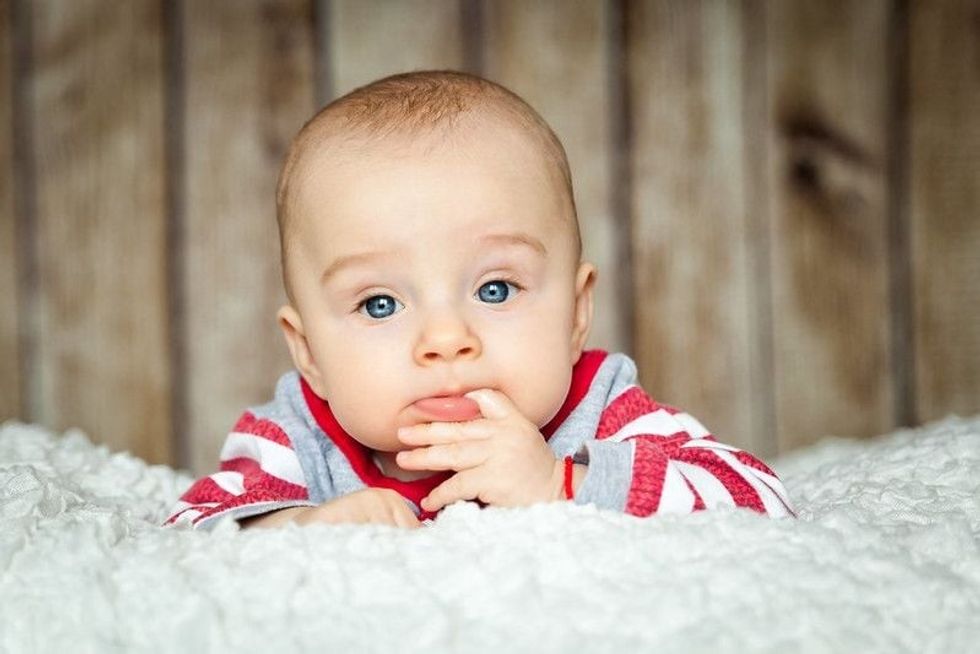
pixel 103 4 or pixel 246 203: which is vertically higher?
pixel 103 4

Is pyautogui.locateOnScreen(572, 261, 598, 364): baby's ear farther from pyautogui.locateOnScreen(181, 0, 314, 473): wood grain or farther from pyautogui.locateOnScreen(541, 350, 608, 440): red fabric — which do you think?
pyautogui.locateOnScreen(181, 0, 314, 473): wood grain

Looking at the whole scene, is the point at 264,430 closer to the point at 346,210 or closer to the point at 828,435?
the point at 346,210

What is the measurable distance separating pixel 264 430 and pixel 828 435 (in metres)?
0.98

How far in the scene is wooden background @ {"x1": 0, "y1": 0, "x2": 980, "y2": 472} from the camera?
5.41 ft

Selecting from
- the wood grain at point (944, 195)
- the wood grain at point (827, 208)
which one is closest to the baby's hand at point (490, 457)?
the wood grain at point (827, 208)

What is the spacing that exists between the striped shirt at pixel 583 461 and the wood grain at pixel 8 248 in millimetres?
648

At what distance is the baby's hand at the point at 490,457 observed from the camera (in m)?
0.90

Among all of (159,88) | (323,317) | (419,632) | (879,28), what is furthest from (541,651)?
(879,28)

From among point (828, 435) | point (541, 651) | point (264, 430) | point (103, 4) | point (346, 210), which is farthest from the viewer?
point (828, 435)

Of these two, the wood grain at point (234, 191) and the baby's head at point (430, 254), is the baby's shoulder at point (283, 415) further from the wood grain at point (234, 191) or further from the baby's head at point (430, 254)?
the wood grain at point (234, 191)

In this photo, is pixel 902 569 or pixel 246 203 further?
pixel 246 203

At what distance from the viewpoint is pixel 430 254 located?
96 centimetres

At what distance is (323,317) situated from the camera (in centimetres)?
102

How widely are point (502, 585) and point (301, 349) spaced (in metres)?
0.48
